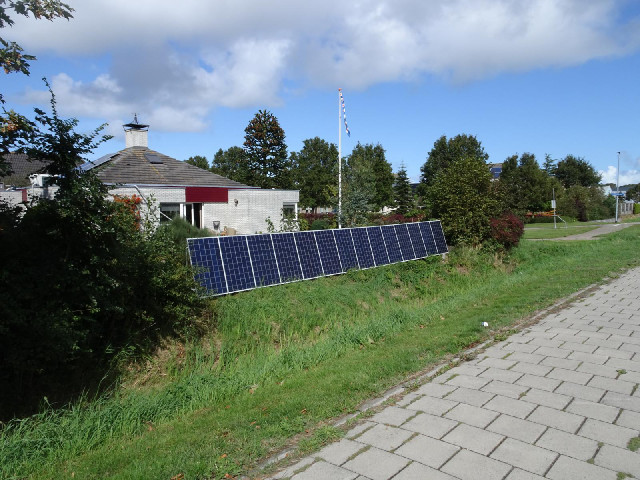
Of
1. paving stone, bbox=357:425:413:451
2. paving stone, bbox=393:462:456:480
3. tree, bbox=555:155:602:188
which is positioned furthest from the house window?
tree, bbox=555:155:602:188

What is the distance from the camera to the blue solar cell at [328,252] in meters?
12.7

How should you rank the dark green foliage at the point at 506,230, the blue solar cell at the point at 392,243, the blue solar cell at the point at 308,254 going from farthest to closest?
the dark green foliage at the point at 506,230 → the blue solar cell at the point at 392,243 → the blue solar cell at the point at 308,254

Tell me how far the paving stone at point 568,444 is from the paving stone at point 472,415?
1.57ft

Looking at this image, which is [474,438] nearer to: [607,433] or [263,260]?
[607,433]

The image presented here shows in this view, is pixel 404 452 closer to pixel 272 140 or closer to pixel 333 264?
pixel 333 264

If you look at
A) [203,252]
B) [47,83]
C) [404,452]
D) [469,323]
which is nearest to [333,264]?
[203,252]

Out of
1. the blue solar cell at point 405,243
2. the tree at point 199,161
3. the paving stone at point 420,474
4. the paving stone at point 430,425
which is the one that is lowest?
the paving stone at point 430,425

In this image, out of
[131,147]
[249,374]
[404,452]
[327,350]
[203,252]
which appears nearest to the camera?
[404,452]

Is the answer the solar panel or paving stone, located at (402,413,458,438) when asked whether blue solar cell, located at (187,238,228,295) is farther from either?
the solar panel

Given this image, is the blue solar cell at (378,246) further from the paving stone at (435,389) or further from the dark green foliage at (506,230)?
the paving stone at (435,389)

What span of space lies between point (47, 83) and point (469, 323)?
725cm

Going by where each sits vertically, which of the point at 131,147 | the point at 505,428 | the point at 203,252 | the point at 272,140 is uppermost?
the point at 272,140

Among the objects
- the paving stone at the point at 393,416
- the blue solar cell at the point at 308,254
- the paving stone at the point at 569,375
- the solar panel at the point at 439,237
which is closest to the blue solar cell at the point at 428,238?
the solar panel at the point at 439,237

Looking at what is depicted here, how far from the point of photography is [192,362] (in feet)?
25.4
